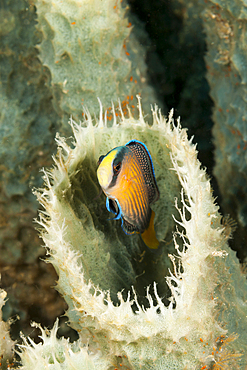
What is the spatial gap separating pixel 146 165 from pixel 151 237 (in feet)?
1.23

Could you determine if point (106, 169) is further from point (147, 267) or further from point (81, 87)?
point (81, 87)

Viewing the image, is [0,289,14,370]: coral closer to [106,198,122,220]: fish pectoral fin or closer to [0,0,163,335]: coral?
[106,198,122,220]: fish pectoral fin

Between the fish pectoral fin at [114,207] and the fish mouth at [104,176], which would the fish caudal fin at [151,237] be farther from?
A: the fish mouth at [104,176]

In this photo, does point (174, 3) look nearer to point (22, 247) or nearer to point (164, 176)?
point (164, 176)

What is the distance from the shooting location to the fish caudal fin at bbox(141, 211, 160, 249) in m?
1.40

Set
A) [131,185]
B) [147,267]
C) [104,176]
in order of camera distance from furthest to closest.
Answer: [147,267], [131,185], [104,176]

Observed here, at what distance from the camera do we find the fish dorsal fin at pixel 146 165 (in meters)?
1.24

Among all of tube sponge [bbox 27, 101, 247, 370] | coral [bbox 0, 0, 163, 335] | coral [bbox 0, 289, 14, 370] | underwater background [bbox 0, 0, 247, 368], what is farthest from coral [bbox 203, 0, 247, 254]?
coral [bbox 0, 289, 14, 370]

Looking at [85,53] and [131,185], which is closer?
[131,185]

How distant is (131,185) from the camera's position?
1242 mm

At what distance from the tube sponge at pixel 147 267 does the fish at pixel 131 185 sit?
13 cm

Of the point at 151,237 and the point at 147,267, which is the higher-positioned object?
the point at 151,237

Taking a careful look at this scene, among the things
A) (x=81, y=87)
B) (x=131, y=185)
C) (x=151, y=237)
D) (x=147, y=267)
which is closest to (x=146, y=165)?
(x=131, y=185)

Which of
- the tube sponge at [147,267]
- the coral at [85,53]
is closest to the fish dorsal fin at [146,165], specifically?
the tube sponge at [147,267]
